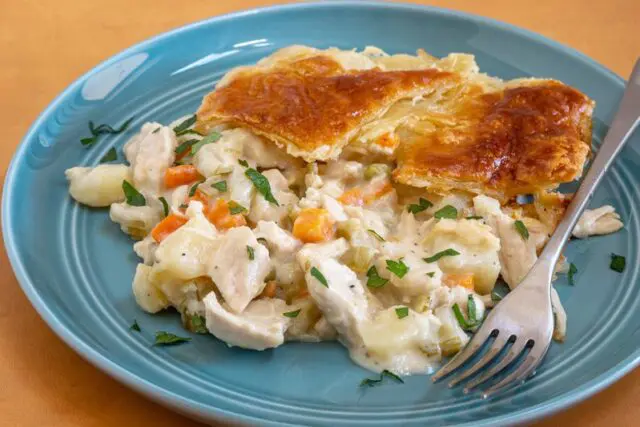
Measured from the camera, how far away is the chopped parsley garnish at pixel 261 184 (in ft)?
11.4

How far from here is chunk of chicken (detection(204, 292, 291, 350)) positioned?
112 inches

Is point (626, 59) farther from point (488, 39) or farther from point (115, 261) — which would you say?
point (115, 261)

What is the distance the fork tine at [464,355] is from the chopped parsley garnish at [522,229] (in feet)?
2.02

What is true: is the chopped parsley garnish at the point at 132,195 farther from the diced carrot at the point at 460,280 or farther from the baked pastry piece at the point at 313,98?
the diced carrot at the point at 460,280

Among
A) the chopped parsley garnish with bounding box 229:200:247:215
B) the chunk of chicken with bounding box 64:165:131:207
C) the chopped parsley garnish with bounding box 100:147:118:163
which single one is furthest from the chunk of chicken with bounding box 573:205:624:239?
the chopped parsley garnish with bounding box 100:147:118:163

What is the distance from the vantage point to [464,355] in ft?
9.44

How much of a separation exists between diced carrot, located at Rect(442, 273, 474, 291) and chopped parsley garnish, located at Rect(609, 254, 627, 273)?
0.63m

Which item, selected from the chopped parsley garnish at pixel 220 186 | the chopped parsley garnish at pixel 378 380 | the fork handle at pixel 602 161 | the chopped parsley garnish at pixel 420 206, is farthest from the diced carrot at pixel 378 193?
the chopped parsley garnish at pixel 378 380

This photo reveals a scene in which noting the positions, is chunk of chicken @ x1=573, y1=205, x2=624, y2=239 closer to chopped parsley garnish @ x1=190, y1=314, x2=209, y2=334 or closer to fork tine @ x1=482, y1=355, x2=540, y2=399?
fork tine @ x1=482, y1=355, x2=540, y2=399

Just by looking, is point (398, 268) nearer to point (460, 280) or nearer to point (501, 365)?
point (460, 280)

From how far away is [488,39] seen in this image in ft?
15.5

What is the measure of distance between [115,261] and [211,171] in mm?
582

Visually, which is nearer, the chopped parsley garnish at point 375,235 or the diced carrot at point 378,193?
the chopped parsley garnish at point 375,235

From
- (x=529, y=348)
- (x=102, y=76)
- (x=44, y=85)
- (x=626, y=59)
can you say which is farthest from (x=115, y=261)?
(x=626, y=59)
